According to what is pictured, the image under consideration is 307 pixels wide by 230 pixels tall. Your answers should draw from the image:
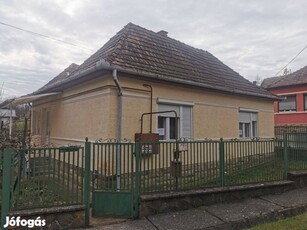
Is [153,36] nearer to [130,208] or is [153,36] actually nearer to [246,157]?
[246,157]

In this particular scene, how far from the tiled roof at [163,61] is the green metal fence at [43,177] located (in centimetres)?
336

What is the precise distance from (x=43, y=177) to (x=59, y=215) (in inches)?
31.6

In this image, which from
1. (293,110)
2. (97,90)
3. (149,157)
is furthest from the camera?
(293,110)

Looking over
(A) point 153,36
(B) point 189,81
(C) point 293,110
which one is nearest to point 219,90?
(B) point 189,81

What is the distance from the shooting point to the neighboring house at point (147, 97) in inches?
320

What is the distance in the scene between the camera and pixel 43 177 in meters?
5.25

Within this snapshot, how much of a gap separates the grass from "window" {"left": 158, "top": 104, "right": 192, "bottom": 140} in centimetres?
450

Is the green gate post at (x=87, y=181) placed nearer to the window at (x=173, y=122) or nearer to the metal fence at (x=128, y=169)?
the metal fence at (x=128, y=169)

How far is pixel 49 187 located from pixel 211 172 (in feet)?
13.4

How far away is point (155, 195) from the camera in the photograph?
616 cm

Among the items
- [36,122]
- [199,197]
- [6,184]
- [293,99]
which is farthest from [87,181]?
[293,99]

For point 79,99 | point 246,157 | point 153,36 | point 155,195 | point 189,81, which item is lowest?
point 155,195

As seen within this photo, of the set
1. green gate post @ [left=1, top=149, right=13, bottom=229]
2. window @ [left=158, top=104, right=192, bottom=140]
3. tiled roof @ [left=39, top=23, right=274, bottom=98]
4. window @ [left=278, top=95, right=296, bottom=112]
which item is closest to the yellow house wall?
window @ [left=158, top=104, right=192, bottom=140]

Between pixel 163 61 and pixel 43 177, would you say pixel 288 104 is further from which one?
pixel 43 177
